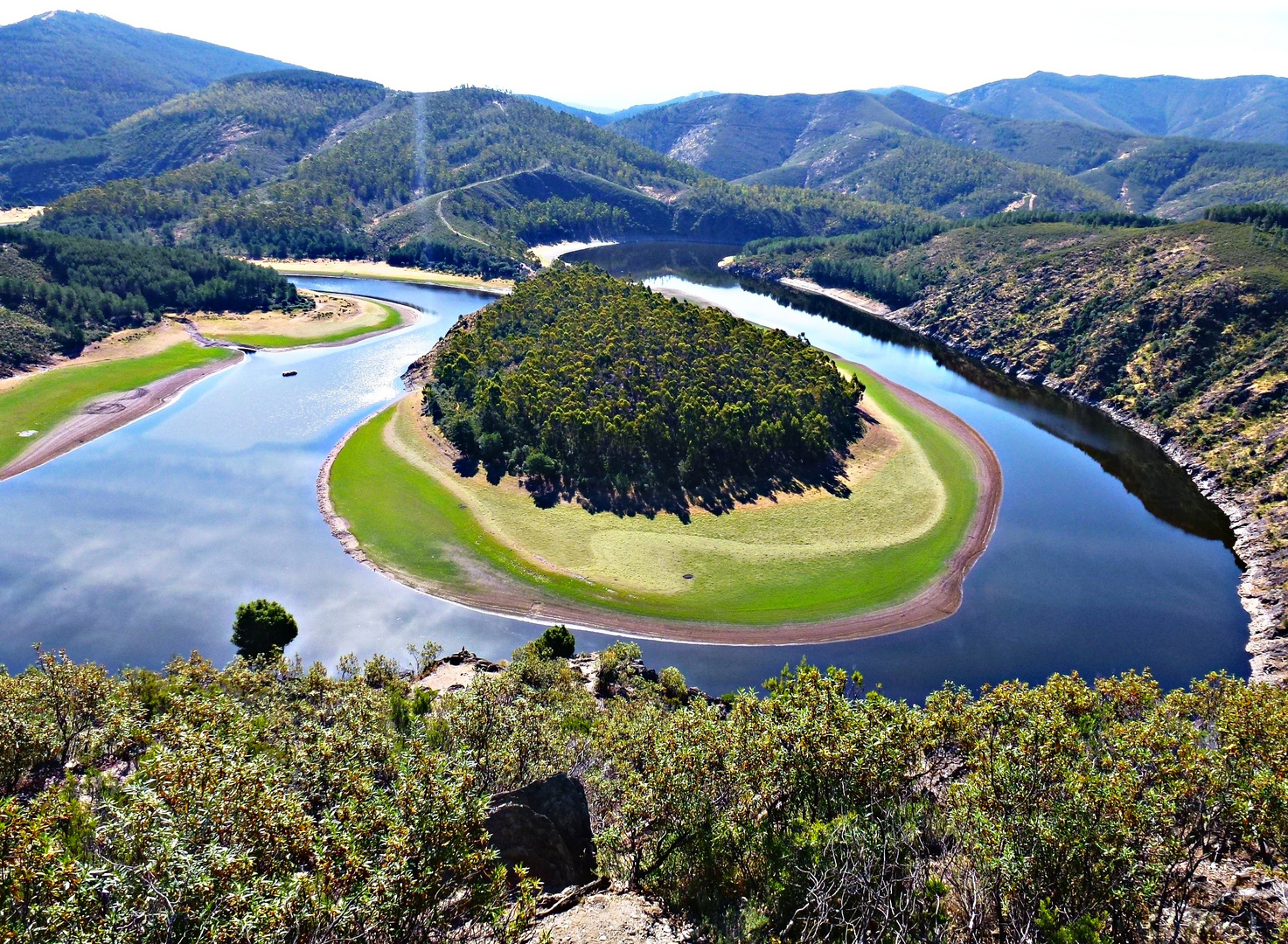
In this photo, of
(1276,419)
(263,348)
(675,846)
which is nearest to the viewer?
(675,846)

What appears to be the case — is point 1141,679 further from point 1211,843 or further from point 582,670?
point 582,670

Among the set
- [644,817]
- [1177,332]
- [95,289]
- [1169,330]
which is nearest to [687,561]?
[644,817]

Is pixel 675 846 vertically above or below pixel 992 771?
below

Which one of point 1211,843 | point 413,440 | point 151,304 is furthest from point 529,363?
point 151,304

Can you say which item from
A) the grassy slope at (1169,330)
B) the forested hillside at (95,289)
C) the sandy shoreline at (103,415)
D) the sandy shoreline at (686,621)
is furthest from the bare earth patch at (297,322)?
the grassy slope at (1169,330)

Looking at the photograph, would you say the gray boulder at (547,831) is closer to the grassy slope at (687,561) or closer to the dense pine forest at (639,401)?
the grassy slope at (687,561)
